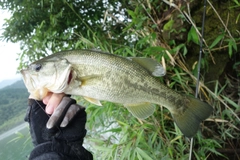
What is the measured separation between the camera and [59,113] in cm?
122

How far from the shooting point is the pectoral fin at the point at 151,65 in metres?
1.45

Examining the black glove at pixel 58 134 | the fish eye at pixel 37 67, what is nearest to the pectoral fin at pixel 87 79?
the black glove at pixel 58 134

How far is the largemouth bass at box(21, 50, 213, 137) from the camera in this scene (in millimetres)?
1283

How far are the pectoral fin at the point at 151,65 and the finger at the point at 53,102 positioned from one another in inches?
17.5

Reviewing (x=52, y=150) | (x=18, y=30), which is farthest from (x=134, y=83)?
(x=18, y=30)

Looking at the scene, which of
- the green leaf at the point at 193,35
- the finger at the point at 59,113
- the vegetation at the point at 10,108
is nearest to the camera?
the finger at the point at 59,113

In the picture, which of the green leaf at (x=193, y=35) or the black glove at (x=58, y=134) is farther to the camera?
the green leaf at (x=193, y=35)

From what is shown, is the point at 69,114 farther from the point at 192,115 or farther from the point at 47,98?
the point at 192,115

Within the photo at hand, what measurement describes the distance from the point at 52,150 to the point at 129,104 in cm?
46

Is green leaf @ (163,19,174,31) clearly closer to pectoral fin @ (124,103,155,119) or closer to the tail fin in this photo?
the tail fin

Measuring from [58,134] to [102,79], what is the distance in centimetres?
34

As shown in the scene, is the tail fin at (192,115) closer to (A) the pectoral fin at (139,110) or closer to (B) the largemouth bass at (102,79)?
(B) the largemouth bass at (102,79)

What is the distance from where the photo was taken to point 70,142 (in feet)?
4.37

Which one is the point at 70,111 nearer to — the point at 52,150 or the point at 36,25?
the point at 52,150
